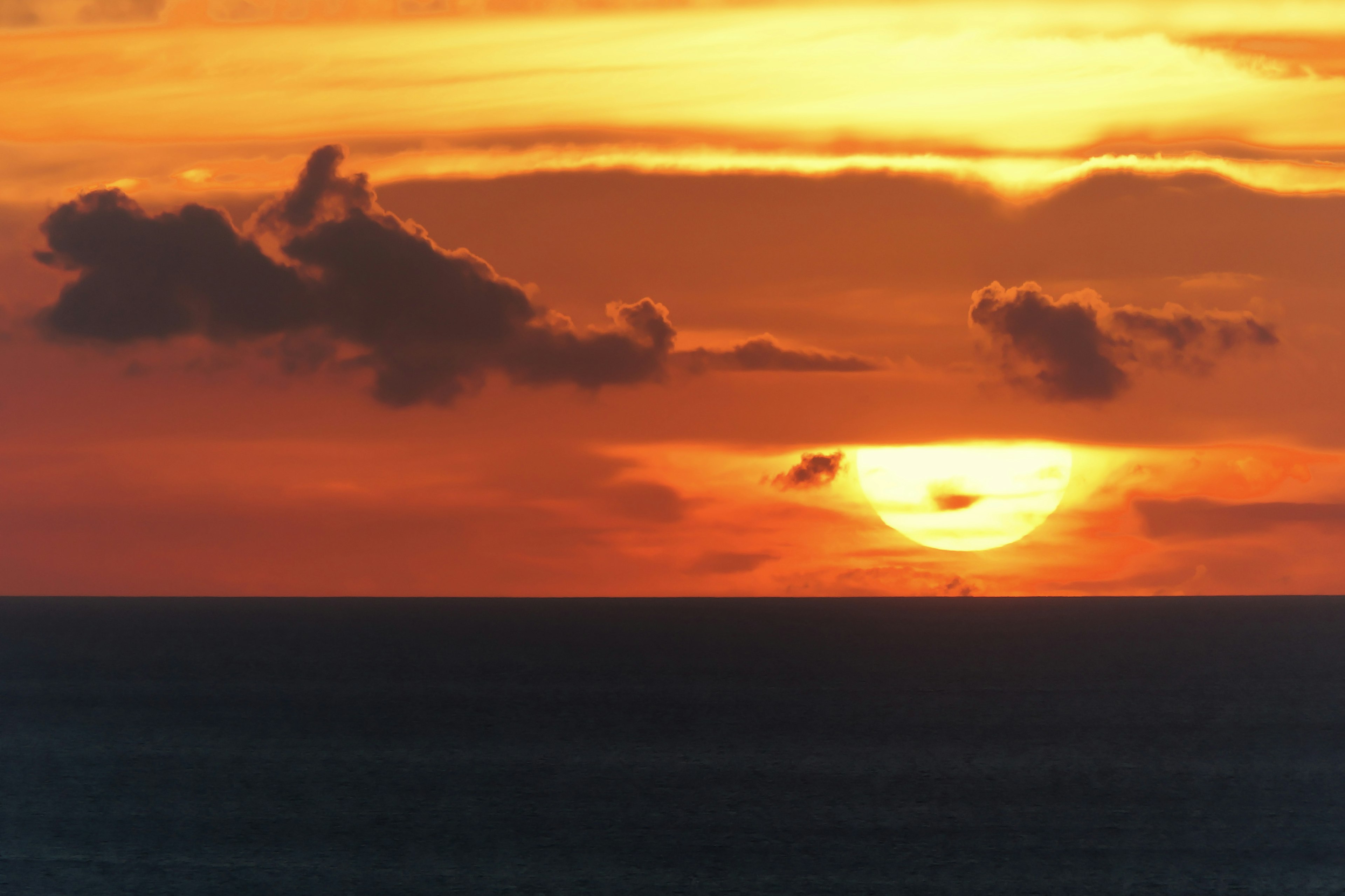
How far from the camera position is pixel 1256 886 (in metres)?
50.4

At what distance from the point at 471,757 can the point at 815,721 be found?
106 feet

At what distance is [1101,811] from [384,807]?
3485 cm

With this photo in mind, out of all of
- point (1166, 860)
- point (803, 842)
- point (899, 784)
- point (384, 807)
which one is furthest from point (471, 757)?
point (1166, 860)

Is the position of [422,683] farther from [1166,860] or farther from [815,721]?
[1166,860]

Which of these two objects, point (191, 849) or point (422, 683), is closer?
point (191, 849)

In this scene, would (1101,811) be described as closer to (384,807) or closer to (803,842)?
(803,842)

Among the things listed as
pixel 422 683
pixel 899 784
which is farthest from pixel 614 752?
pixel 422 683

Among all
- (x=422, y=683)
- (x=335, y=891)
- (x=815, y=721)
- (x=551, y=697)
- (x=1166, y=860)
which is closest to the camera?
(x=335, y=891)

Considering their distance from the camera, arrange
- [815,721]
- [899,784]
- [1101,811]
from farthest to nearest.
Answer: [815,721], [899,784], [1101,811]

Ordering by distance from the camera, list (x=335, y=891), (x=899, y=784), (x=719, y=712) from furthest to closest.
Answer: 1. (x=719, y=712)
2. (x=899, y=784)
3. (x=335, y=891)

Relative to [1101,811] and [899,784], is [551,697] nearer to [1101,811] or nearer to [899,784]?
[899,784]

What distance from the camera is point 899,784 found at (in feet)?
244

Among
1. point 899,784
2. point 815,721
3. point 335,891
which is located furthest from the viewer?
point 815,721

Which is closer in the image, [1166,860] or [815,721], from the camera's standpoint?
[1166,860]
